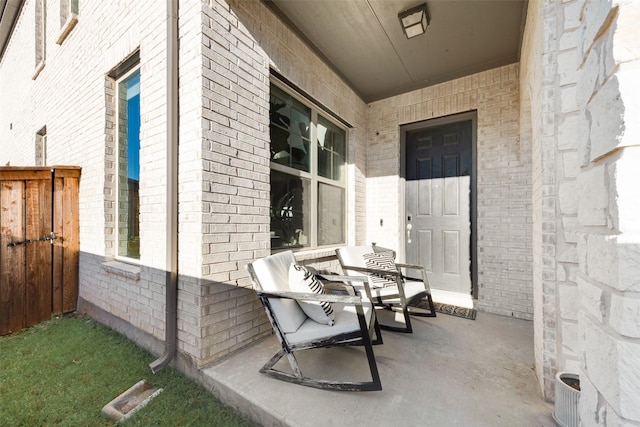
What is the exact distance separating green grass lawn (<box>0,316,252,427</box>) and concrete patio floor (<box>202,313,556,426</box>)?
18 centimetres

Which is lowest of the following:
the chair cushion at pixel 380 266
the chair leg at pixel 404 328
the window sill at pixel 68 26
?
the chair leg at pixel 404 328

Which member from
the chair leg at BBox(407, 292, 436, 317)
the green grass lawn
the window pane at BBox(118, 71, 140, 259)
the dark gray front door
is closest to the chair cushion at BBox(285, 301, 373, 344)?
the green grass lawn

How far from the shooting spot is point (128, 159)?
276 cm

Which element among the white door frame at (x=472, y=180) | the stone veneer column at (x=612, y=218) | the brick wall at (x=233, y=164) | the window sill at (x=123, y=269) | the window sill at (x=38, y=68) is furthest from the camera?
the window sill at (x=38, y=68)

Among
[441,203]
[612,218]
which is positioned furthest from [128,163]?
[441,203]

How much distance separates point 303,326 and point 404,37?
308 centimetres

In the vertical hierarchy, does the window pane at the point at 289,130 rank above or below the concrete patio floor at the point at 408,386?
above

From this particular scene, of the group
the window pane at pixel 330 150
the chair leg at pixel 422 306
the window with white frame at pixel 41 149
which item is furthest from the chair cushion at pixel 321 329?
the window with white frame at pixel 41 149

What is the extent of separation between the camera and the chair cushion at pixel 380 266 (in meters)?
2.86

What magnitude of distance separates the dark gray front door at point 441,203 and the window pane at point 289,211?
1.71 metres

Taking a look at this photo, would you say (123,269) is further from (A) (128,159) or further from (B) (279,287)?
(B) (279,287)

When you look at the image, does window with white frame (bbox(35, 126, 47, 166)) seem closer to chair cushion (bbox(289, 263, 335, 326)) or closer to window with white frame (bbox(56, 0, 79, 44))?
window with white frame (bbox(56, 0, 79, 44))

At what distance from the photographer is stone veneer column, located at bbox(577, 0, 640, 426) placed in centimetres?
63

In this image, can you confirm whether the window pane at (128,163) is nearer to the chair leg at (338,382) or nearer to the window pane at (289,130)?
the window pane at (289,130)
